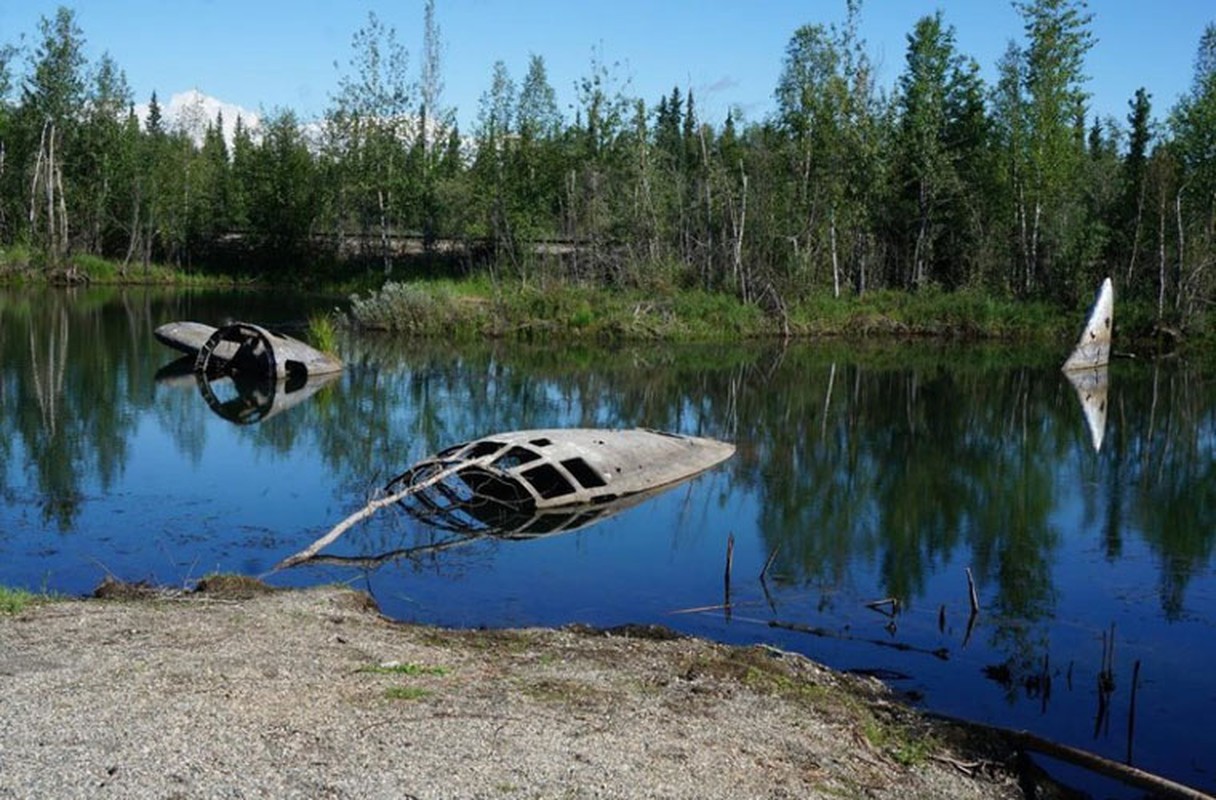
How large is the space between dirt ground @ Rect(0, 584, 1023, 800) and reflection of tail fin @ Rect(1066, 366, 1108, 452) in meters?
17.5

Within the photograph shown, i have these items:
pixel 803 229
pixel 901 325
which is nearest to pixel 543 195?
pixel 803 229

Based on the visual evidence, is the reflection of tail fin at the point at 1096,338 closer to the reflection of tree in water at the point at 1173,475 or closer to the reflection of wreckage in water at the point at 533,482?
the reflection of tree in water at the point at 1173,475

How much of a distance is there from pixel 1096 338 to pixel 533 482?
86.5 feet

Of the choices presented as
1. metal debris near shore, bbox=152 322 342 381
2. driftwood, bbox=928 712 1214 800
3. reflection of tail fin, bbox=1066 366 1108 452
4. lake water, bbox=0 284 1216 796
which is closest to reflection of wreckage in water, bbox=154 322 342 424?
metal debris near shore, bbox=152 322 342 381

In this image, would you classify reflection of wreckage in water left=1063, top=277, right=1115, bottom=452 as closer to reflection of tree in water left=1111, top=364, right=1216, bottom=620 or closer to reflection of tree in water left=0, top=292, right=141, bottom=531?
reflection of tree in water left=1111, top=364, right=1216, bottom=620

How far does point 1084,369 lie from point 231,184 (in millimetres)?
47463

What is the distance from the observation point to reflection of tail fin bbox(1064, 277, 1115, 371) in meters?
37.8

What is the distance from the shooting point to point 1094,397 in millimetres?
32188

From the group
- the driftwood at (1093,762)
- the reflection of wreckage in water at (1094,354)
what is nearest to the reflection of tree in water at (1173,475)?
the reflection of wreckage in water at (1094,354)

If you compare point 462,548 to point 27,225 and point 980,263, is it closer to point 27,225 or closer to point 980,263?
point 980,263

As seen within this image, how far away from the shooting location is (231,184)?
6838cm

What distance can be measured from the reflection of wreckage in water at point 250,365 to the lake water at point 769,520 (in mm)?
708

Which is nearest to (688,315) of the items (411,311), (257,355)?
(411,311)

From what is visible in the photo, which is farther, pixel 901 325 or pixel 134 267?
pixel 134 267
